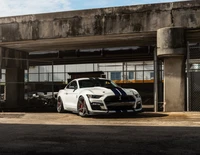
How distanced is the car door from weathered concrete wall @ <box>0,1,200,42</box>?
2.64m

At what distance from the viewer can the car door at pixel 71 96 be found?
11344mm

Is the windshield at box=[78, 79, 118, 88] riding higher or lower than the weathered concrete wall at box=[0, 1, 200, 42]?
lower

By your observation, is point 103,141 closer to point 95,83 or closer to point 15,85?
point 95,83

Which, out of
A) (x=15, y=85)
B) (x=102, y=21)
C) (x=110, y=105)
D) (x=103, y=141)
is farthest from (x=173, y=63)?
(x=15, y=85)

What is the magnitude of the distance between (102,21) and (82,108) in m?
4.28

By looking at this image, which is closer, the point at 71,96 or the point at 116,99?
the point at 116,99

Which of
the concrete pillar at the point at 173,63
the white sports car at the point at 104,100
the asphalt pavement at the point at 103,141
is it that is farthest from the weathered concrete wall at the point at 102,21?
the asphalt pavement at the point at 103,141

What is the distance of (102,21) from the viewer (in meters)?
12.9

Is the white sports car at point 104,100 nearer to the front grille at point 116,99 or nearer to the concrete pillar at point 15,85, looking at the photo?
the front grille at point 116,99

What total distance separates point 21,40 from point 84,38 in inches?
118

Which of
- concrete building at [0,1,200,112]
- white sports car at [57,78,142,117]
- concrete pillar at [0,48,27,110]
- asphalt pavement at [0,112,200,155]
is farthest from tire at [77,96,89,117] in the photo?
concrete pillar at [0,48,27,110]

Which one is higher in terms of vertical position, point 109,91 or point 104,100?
point 109,91

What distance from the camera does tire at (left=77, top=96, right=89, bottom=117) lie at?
10.3m

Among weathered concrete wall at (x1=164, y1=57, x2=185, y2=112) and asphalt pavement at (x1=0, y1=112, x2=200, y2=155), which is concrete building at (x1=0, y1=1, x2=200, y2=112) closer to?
weathered concrete wall at (x1=164, y1=57, x2=185, y2=112)
